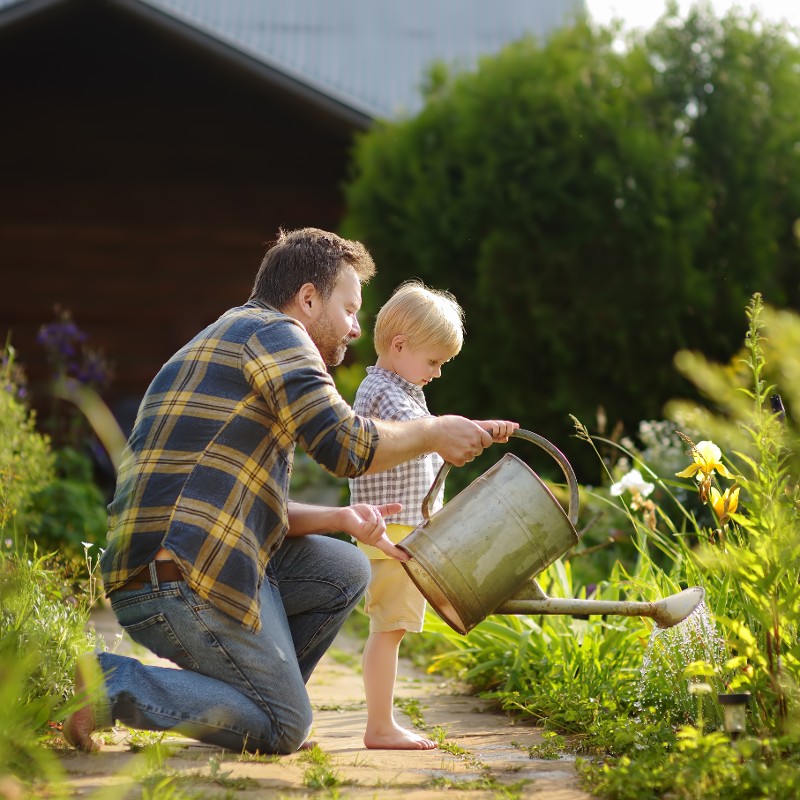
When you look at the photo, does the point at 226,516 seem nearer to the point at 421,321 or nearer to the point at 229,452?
the point at 229,452

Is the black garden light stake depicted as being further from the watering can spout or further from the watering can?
the watering can

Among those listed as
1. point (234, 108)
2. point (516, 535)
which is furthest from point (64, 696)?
point (234, 108)

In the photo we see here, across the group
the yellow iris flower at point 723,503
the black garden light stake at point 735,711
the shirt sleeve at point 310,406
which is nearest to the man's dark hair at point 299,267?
the shirt sleeve at point 310,406

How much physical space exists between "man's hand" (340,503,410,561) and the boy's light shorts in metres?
0.32

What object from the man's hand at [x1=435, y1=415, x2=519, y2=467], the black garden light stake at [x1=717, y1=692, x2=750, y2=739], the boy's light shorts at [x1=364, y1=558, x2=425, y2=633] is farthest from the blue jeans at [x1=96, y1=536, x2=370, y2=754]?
the black garden light stake at [x1=717, y1=692, x2=750, y2=739]

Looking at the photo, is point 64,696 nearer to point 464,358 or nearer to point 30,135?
point 464,358

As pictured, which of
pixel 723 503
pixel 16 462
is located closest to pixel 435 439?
pixel 723 503

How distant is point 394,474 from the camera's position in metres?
3.15

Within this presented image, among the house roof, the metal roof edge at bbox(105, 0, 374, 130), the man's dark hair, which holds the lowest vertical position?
the man's dark hair

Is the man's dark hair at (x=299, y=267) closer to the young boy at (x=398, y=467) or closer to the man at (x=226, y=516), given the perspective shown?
the man at (x=226, y=516)

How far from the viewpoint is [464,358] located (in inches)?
256

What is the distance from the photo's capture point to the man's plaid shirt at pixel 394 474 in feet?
10.3

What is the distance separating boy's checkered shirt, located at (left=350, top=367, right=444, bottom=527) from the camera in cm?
313

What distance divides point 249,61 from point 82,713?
231 inches
